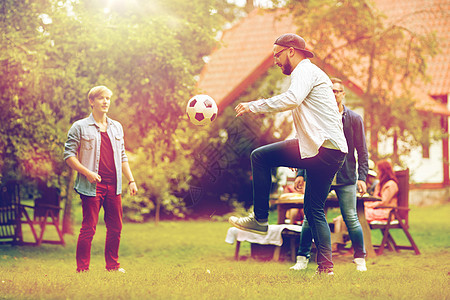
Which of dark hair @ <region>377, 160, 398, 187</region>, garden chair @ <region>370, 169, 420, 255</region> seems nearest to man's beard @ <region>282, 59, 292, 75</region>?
garden chair @ <region>370, 169, 420, 255</region>

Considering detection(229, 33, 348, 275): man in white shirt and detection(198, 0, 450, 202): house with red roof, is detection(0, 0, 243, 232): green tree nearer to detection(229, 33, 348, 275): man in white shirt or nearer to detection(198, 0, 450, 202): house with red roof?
detection(229, 33, 348, 275): man in white shirt

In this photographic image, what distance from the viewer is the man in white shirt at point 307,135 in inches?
222

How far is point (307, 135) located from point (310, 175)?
43 centimetres

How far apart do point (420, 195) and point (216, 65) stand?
30.4 ft

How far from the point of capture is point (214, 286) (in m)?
5.50

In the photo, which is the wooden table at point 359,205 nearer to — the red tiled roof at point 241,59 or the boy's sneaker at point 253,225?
the boy's sneaker at point 253,225

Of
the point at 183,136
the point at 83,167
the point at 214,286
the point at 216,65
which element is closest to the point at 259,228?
the point at 214,286

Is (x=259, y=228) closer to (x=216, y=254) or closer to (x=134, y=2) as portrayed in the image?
(x=216, y=254)

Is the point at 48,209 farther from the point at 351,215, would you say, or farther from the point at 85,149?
the point at 351,215

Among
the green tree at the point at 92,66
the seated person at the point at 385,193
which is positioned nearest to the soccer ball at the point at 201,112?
the green tree at the point at 92,66

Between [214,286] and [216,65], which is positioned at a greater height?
[216,65]

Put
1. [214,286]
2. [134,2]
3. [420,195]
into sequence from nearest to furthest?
[214,286] → [134,2] → [420,195]

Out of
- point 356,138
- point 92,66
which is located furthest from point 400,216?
point 92,66

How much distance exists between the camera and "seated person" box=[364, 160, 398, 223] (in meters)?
10.2
